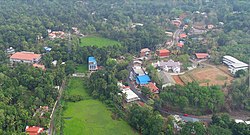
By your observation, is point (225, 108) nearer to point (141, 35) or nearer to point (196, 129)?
point (196, 129)

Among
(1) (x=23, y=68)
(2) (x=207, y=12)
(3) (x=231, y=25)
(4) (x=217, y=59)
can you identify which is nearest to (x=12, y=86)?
(1) (x=23, y=68)

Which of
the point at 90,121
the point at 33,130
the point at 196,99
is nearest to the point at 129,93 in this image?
the point at 90,121

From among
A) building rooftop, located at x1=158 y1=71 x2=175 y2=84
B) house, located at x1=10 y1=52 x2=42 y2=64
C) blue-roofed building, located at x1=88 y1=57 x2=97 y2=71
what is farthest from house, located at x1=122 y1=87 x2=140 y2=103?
house, located at x1=10 y1=52 x2=42 y2=64

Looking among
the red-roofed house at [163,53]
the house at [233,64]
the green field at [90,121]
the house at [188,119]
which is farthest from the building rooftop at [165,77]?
the house at [233,64]

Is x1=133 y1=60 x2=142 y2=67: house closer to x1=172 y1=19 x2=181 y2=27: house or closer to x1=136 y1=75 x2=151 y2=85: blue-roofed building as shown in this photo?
x1=136 y1=75 x2=151 y2=85: blue-roofed building

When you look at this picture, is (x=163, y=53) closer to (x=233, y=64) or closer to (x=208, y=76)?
(x=208, y=76)

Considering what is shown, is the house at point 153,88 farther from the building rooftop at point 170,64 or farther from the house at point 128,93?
the building rooftop at point 170,64
